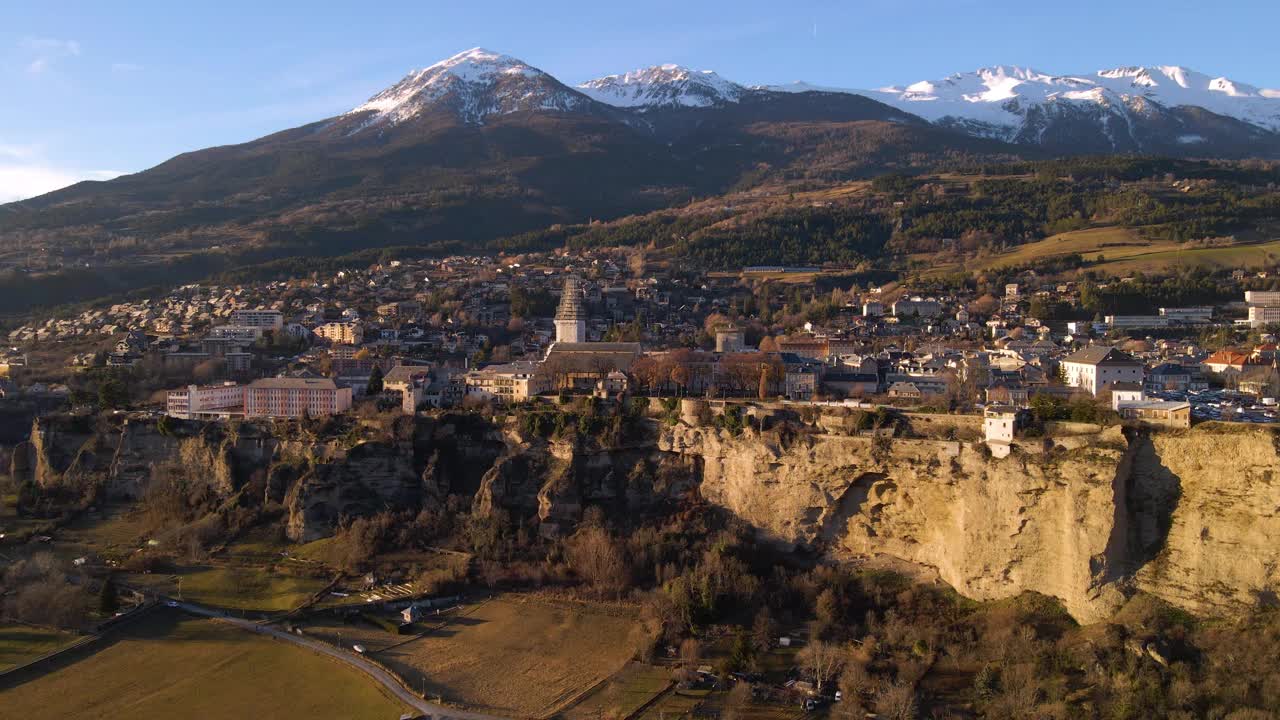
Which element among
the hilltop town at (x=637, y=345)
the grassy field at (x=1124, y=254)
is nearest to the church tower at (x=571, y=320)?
the hilltop town at (x=637, y=345)

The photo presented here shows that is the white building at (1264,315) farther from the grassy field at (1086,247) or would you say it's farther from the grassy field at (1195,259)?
the grassy field at (1086,247)

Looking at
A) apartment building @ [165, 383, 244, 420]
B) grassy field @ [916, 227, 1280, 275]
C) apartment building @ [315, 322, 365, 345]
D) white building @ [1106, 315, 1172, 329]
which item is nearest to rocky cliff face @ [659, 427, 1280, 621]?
apartment building @ [165, 383, 244, 420]

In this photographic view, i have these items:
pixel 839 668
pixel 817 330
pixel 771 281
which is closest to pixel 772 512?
pixel 839 668

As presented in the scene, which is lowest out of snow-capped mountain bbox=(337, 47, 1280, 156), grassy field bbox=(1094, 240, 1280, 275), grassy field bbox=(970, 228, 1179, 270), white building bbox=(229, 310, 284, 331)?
white building bbox=(229, 310, 284, 331)

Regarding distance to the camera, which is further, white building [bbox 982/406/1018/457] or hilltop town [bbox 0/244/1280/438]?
hilltop town [bbox 0/244/1280/438]

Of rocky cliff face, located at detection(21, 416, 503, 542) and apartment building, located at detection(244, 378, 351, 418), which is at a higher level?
apartment building, located at detection(244, 378, 351, 418)

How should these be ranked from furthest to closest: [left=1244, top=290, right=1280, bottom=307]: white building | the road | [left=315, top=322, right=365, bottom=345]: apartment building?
[left=1244, top=290, right=1280, bottom=307]: white building
[left=315, top=322, right=365, bottom=345]: apartment building
the road

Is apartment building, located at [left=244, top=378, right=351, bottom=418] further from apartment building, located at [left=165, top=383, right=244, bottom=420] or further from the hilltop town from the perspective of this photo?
apartment building, located at [left=165, top=383, right=244, bottom=420]
